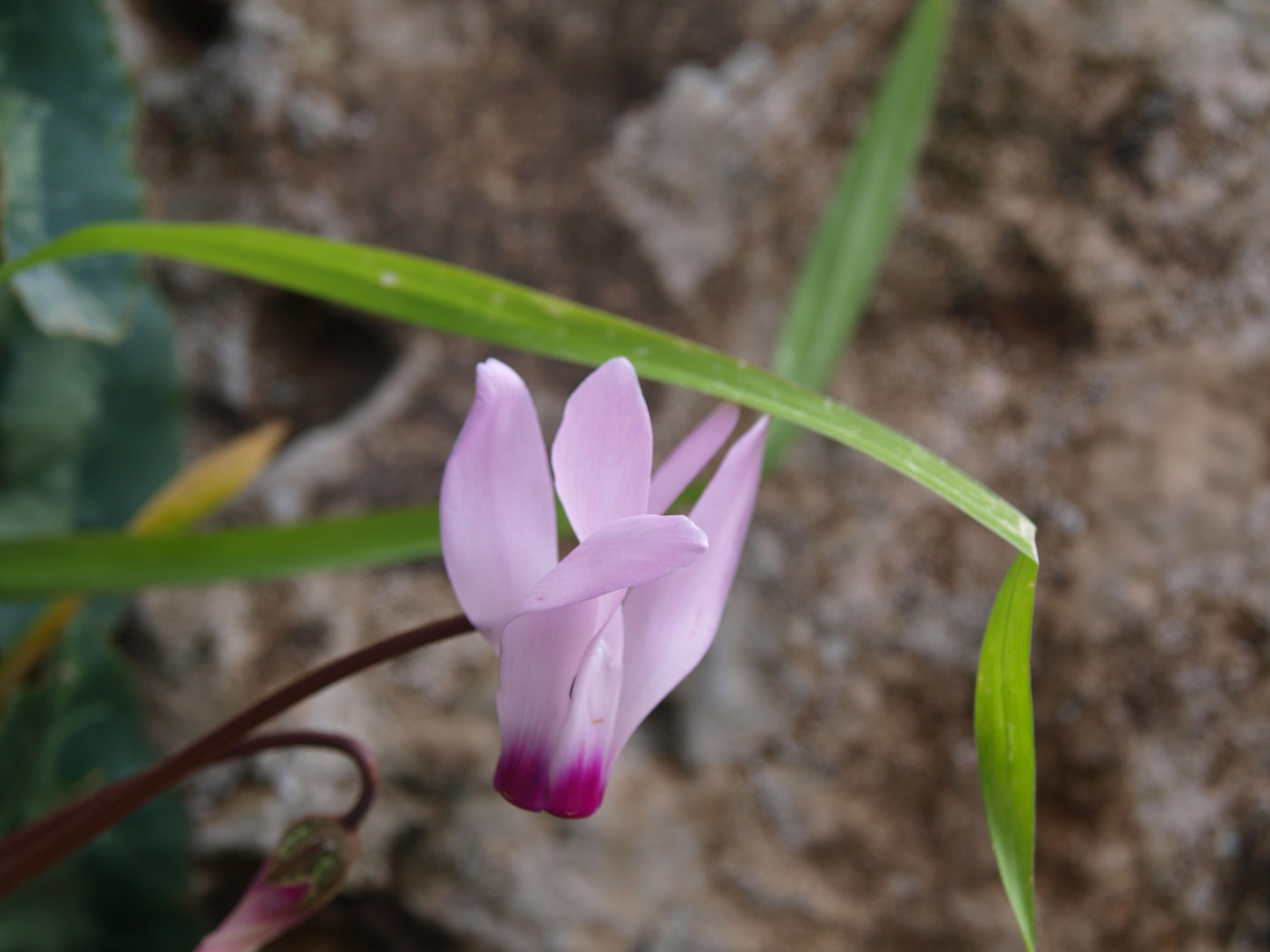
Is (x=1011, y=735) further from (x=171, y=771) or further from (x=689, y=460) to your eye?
(x=171, y=771)

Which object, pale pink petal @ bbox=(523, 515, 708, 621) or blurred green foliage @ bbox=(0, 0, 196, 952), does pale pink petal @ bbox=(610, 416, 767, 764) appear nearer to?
pale pink petal @ bbox=(523, 515, 708, 621)

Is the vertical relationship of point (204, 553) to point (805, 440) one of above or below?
below

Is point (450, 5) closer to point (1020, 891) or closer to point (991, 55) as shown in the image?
point (991, 55)

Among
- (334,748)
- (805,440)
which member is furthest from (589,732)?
(805,440)

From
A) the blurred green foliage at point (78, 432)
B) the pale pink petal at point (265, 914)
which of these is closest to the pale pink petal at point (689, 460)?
the pale pink petal at point (265, 914)

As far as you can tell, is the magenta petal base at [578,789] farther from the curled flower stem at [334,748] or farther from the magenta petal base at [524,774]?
the curled flower stem at [334,748]

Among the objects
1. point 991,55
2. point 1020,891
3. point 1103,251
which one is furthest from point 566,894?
point 991,55
